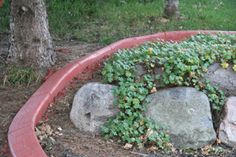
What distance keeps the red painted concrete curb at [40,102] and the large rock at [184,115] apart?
0.95 metres

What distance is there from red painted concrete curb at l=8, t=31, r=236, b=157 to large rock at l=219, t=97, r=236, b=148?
157 centimetres

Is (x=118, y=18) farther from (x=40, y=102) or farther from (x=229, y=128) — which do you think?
(x=229, y=128)

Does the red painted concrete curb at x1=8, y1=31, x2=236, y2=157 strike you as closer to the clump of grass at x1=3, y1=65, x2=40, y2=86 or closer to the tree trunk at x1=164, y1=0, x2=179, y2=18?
the clump of grass at x1=3, y1=65, x2=40, y2=86

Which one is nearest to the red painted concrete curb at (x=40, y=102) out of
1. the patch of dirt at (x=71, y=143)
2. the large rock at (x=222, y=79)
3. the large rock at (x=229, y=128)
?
the patch of dirt at (x=71, y=143)

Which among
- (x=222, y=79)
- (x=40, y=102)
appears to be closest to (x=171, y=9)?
(x=222, y=79)

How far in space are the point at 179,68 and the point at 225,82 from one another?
54cm

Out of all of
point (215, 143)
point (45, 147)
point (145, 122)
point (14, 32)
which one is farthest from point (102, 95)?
point (14, 32)

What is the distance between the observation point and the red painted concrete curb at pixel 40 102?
3.85 meters

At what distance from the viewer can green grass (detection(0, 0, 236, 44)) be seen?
7.38m

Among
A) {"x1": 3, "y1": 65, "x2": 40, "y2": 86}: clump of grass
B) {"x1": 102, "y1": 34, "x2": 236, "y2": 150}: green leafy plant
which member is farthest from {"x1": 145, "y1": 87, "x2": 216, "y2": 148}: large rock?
{"x1": 3, "y1": 65, "x2": 40, "y2": 86}: clump of grass

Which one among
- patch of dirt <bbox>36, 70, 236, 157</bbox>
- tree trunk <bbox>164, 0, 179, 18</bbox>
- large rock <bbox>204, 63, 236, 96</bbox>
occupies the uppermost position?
tree trunk <bbox>164, 0, 179, 18</bbox>

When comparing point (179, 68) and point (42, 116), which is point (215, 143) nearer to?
point (179, 68)

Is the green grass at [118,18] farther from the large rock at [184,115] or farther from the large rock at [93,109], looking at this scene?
the large rock at [184,115]

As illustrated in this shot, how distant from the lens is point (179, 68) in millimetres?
4539
